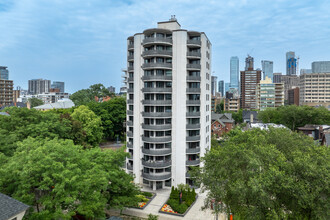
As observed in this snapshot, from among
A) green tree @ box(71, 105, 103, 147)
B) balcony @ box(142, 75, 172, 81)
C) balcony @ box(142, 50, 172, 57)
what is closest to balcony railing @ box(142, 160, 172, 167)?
balcony @ box(142, 75, 172, 81)

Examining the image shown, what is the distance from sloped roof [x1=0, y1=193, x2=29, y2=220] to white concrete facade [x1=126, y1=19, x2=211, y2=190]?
2204 centimetres

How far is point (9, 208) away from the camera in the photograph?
1808 cm

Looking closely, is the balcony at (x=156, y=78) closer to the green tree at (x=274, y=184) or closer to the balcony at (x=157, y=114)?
the balcony at (x=157, y=114)

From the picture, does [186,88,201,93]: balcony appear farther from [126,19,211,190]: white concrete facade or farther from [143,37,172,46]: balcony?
[143,37,172,46]: balcony

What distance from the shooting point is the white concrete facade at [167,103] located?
3850 cm

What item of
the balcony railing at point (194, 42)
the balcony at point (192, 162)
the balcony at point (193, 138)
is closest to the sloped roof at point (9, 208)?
the balcony at point (192, 162)

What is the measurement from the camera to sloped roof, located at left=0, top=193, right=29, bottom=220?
17.4 meters

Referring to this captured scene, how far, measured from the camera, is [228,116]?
94.1 metres

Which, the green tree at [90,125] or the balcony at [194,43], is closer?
the balcony at [194,43]

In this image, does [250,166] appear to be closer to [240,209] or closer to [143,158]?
[240,209]

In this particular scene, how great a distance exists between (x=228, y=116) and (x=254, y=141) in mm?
70967

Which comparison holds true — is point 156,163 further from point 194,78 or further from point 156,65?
point 156,65

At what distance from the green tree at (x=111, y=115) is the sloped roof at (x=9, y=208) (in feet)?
148

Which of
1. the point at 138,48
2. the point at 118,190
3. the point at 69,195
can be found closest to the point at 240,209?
the point at 118,190
